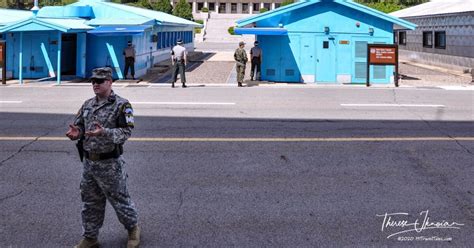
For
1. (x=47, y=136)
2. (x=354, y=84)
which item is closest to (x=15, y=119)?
(x=47, y=136)

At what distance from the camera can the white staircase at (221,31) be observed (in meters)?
70.5

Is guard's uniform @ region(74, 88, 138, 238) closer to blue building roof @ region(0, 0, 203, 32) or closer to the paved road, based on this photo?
the paved road

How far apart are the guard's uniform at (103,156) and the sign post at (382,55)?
18861 millimetres

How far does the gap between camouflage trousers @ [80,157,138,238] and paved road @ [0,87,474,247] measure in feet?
1.32

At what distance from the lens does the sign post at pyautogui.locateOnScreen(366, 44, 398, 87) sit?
71.7 feet

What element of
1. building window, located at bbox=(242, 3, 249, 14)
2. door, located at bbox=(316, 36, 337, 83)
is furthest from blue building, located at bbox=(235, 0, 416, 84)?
building window, located at bbox=(242, 3, 249, 14)

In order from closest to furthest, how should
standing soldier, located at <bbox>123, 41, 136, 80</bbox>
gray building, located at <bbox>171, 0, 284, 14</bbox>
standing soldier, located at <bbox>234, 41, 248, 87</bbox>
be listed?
standing soldier, located at <bbox>234, 41, 248, 87</bbox>
standing soldier, located at <bbox>123, 41, 136, 80</bbox>
gray building, located at <bbox>171, 0, 284, 14</bbox>

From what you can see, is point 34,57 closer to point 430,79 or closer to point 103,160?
point 430,79

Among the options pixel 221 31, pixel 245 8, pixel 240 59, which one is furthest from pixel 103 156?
pixel 245 8

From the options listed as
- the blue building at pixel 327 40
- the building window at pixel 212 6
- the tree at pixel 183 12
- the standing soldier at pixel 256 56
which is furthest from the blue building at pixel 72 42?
the building window at pixel 212 6

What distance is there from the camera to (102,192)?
4.88 m

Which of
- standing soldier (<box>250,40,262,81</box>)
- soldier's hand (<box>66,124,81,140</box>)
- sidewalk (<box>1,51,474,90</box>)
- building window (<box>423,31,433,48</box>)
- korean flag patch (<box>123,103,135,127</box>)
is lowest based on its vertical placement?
soldier's hand (<box>66,124,81,140</box>)

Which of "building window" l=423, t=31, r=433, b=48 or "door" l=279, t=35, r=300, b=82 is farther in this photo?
"building window" l=423, t=31, r=433, b=48

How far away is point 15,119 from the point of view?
12656 mm
